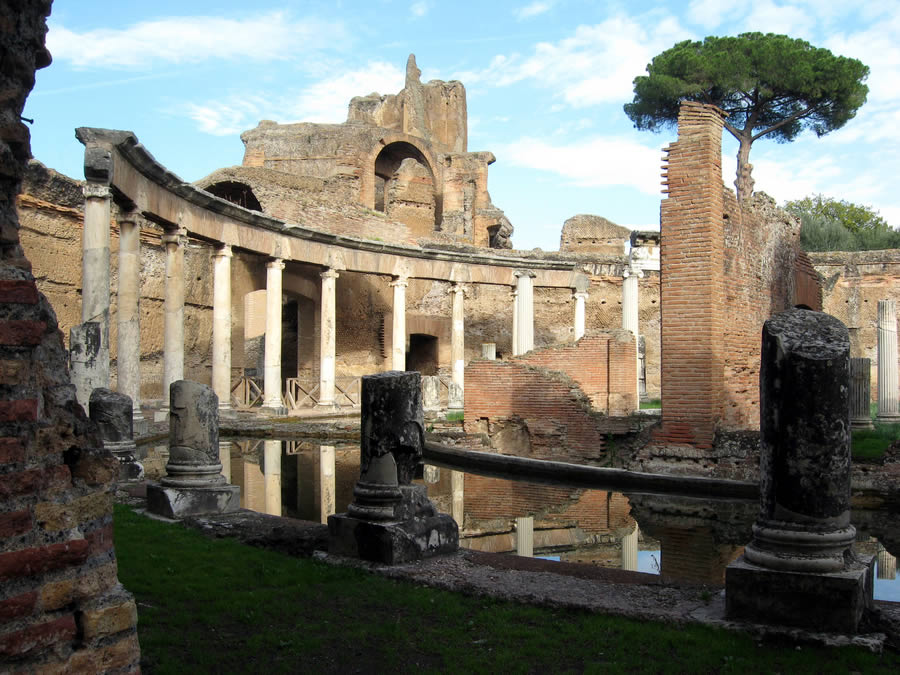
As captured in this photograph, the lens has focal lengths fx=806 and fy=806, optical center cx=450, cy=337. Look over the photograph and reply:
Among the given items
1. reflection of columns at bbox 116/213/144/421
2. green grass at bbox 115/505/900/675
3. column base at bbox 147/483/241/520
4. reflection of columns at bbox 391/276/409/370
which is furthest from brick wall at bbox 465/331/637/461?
green grass at bbox 115/505/900/675

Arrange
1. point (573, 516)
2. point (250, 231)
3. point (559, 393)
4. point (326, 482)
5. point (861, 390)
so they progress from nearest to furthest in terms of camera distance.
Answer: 1. point (573, 516)
2. point (326, 482)
3. point (861, 390)
4. point (559, 393)
5. point (250, 231)

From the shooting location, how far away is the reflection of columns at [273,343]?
19.2 metres

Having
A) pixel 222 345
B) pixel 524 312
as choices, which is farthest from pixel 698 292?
pixel 524 312

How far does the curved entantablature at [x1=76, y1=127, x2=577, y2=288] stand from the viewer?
500 inches

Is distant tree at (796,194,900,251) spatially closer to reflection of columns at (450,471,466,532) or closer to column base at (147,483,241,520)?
reflection of columns at (450,471,466,532)

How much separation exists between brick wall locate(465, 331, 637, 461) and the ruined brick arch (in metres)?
18.2

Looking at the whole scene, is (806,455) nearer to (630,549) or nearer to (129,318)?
(630,549)

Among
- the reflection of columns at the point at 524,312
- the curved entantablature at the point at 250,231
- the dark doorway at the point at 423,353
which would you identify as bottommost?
the dark doorway at the point at 423,353

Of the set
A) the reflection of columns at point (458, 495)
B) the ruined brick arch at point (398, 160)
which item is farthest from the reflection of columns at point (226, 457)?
the ruined brick arch at point (398, 160)

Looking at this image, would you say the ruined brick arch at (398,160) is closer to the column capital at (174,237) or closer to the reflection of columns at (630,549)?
the column capital at (174,237)

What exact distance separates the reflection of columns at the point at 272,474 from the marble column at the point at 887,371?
41.1 feet

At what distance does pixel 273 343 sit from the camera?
63.7ft

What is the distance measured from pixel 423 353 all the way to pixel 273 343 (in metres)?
9.31

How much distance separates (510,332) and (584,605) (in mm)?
25543
